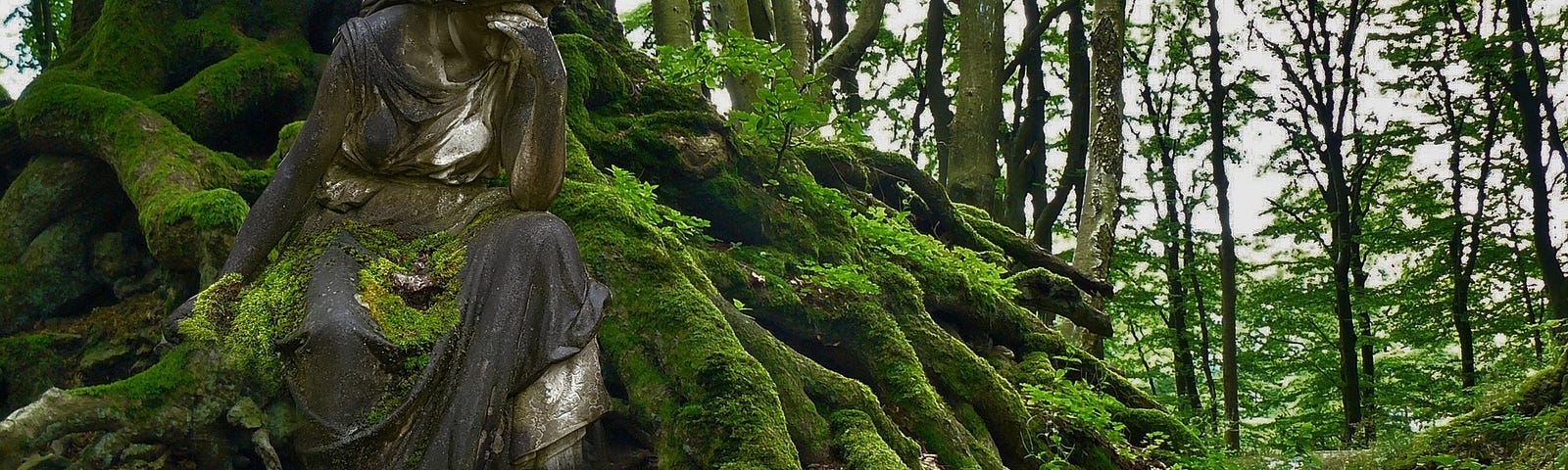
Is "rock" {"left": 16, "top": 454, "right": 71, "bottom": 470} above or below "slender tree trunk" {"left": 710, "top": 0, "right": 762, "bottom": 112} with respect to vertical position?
below

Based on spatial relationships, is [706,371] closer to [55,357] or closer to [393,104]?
[393,104]

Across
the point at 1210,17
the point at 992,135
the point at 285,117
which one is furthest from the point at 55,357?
the point at 1210,17

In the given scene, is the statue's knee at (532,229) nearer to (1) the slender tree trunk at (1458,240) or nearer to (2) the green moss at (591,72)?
(2) the green moss at (591,72)

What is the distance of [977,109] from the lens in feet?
46.5

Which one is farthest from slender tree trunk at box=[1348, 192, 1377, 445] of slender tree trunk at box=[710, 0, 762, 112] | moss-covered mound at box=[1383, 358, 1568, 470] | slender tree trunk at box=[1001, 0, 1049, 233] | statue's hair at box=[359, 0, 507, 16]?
statue's hair at box=[359, 0, 507, 16]

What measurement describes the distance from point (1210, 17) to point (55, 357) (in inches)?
671

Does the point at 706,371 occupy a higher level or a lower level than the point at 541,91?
lower

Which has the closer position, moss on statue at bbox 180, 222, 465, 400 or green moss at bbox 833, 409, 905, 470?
moss on statue at bbox 180, 222, 465, 400

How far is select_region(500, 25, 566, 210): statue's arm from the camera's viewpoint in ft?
13.4

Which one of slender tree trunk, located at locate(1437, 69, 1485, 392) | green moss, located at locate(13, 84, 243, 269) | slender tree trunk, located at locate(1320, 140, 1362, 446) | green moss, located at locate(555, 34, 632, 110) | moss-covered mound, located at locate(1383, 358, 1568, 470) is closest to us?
green moss, located at locate(13, 84, 243, 269)

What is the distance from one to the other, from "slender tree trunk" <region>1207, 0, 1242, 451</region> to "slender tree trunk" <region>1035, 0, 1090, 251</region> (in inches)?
84.7

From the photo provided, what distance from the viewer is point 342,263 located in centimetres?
378

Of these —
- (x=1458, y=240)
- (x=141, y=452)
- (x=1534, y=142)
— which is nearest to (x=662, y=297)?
(x=141, y=452)

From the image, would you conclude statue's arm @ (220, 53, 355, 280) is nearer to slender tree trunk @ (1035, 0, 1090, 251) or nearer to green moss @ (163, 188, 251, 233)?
green moss @ (163, 188, 251, 233)
